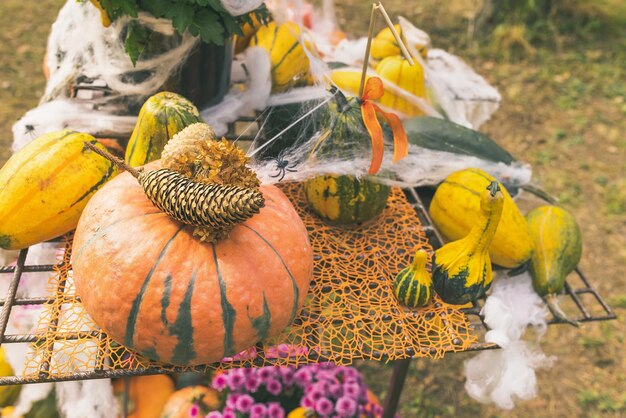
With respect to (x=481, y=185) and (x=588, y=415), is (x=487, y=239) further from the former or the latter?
(x=588, y=415)

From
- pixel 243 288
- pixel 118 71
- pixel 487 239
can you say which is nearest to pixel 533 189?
pixel 487 239

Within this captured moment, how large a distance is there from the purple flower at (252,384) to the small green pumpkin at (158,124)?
32.9 inches

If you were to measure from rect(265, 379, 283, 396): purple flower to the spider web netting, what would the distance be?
605mm

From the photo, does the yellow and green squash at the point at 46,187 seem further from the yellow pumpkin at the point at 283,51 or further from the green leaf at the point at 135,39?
the yellow pumpkin at the point at 283,51

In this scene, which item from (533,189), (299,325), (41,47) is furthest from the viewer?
(41,47)

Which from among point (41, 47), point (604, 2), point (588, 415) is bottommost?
point (588, 415)

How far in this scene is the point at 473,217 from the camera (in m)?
Result: 1.52

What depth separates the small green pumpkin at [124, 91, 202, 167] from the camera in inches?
54.9

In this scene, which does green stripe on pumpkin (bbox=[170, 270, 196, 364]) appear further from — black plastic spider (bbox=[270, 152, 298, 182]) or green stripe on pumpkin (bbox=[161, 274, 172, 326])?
black plastic spider (bbox=[270, 152, 298, 182])

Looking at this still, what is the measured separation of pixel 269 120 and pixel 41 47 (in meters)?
3.23

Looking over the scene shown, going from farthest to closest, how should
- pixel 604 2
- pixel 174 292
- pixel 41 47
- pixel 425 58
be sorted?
pixel 604 2 → pixel 41 47 → pixel 425 58 → pixel 174 292

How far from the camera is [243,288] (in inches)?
43.3

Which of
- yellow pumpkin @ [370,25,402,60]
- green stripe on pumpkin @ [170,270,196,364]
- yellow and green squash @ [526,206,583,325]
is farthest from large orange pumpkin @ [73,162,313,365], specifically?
yellow pumpkin @ [370,25,402,60]

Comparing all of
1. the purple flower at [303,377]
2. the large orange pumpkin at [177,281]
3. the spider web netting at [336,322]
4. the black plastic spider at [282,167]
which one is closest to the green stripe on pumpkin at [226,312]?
the large orange pumpkin at [177,281]
